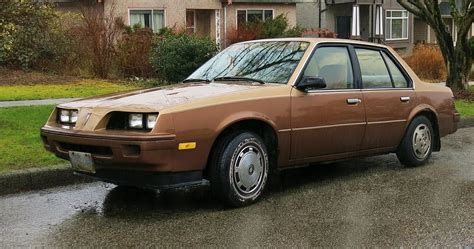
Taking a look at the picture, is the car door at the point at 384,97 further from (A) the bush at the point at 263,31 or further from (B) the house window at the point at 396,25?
(B) the house window at the point at 396,25

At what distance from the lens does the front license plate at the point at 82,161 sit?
17.7 feet

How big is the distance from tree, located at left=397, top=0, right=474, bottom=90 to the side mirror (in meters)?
9.80

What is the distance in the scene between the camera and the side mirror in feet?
19.9

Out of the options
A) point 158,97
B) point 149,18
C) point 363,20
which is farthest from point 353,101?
point 363,20

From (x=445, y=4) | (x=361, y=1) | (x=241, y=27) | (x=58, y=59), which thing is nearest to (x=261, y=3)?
(x=241, y=27)

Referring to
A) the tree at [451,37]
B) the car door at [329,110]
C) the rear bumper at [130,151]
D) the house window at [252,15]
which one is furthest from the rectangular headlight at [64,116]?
the house window at [252,15]

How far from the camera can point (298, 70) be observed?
20.6 feet

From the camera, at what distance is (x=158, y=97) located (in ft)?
18.4

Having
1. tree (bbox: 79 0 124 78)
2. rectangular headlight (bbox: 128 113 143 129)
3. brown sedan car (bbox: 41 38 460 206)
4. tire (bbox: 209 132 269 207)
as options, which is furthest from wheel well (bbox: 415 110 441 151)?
tree (bbox: 79 0 124 78)

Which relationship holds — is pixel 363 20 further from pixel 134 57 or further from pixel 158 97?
pixel 158 97

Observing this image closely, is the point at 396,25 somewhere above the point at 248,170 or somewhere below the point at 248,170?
above

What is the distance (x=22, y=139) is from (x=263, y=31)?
17.8 meters

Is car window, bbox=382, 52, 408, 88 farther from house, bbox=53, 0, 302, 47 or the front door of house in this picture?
the front door of house

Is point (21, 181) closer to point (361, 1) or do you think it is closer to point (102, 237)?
point (102, 237)
